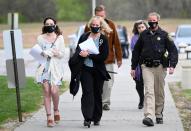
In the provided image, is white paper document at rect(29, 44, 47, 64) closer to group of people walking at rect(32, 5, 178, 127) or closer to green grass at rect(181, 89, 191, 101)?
group of people walking at rect(32, 5, 178, 127)

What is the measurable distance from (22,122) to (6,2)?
6920 cm

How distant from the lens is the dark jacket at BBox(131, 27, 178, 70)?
11102 millimetres

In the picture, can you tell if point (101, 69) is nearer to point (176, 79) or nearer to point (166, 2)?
point (176, 79)

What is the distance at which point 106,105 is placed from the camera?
43.6 feet

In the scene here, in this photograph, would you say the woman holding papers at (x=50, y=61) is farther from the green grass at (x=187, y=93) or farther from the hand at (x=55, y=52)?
the green grass at (x=187, y=93)

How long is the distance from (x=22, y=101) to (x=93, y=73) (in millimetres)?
4122

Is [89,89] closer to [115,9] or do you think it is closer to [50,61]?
[50,61]

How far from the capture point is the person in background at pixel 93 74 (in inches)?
431

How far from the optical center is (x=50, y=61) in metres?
11.1

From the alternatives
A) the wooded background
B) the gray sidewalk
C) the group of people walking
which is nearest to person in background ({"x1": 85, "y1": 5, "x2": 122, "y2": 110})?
the gray sidewalk

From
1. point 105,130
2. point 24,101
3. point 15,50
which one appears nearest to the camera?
point 105,130

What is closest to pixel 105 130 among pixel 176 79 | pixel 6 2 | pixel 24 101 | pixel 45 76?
pixel 45 76

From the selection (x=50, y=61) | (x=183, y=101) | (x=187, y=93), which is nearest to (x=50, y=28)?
(x=50, y=61)

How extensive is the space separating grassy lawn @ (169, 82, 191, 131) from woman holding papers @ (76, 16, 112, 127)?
57.6 inches
